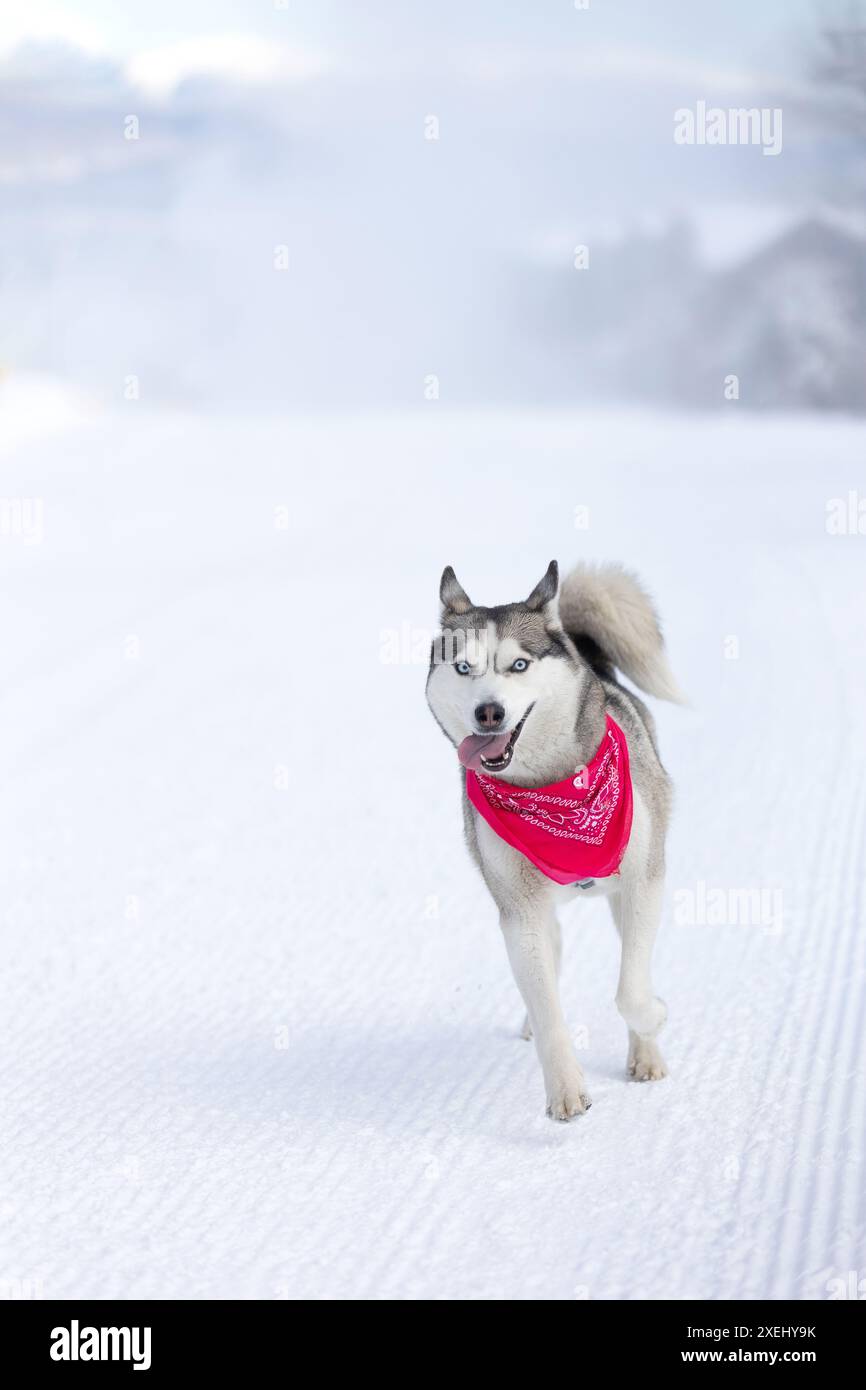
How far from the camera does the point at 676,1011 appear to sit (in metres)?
3.48

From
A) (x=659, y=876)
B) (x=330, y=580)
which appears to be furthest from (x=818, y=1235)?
(x=330, y=580)

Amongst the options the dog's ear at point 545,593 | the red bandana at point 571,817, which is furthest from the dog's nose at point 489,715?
the dog's ear at point 545,593

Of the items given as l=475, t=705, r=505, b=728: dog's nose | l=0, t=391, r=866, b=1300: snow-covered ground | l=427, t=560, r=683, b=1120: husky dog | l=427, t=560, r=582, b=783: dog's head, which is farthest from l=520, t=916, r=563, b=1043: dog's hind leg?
l=475, t=705, r=505, b=728: dog's nose

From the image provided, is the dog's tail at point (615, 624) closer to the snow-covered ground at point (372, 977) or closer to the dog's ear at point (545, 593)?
the dog's ear at point (545, 593)

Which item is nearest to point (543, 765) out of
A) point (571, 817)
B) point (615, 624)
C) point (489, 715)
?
point (571, 817)

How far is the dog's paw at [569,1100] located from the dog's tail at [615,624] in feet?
3.12

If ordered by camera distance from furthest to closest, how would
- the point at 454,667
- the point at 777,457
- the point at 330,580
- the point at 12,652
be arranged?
the point at 777,457 → the point at 330,580 → the point at 12,652 → the point at 454,667

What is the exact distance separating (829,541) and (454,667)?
27.2 feet

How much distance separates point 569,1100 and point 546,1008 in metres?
0.18

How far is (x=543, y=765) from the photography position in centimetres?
294

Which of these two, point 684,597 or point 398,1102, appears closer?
point 398,1102

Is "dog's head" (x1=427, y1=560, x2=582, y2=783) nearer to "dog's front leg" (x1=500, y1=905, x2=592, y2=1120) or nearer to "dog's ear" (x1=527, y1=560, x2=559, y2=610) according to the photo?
"dog's ear" (x1=527, y1=560, x2=559, y2=610)

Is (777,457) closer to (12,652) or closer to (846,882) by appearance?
(12,652)

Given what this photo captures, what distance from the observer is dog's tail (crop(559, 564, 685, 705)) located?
3264 mm
